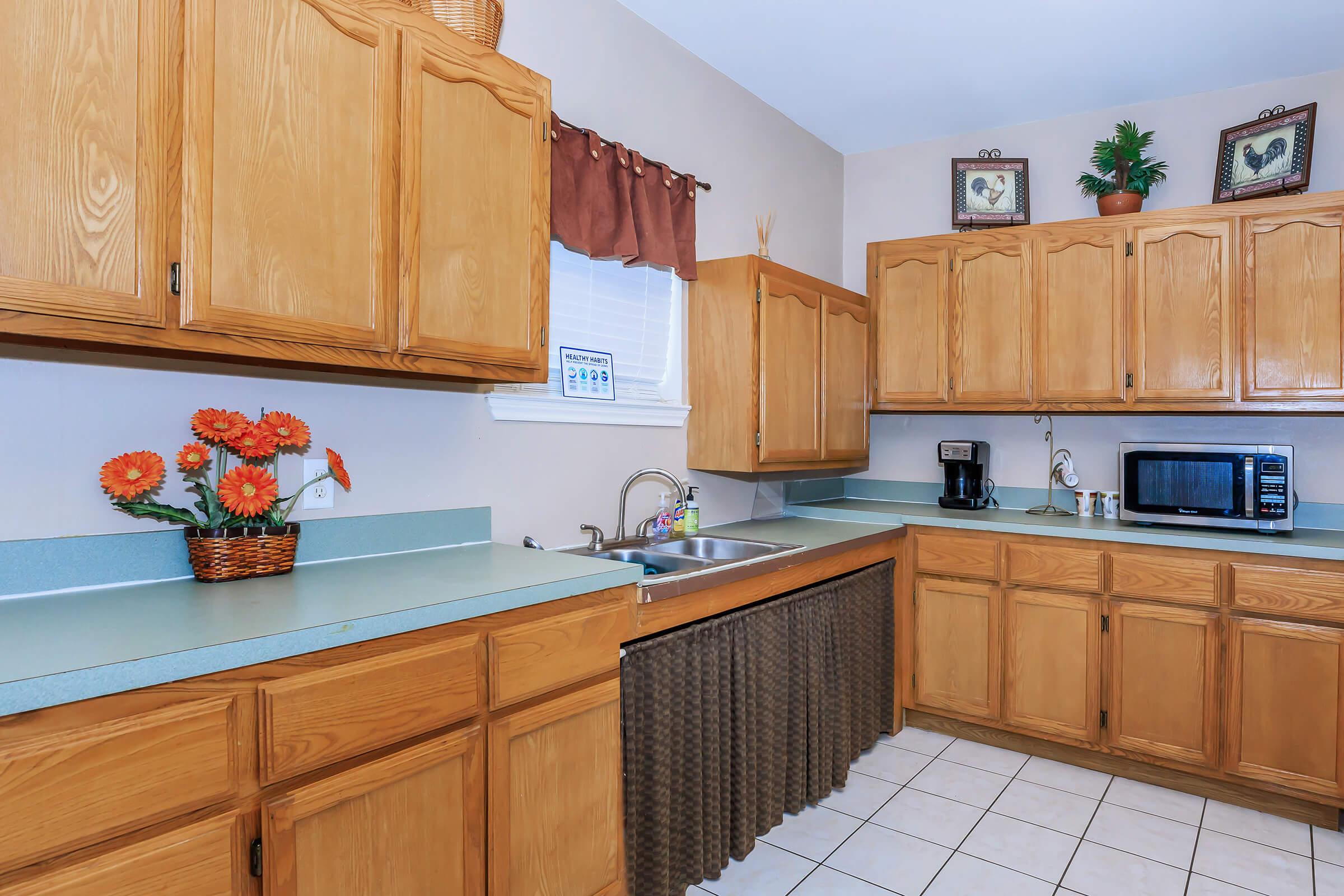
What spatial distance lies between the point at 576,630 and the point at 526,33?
1859 millimetres

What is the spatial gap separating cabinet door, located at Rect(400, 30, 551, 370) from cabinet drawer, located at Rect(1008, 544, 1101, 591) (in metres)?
2.20

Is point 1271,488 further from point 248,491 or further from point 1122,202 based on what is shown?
point 248,491

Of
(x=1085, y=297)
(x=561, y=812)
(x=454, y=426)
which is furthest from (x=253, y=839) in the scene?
(x=1085, y=297)

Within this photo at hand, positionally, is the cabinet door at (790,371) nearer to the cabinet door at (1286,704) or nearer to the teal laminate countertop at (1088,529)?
the teal laminate countertop at (1088,529)

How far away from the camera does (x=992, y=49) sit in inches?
118

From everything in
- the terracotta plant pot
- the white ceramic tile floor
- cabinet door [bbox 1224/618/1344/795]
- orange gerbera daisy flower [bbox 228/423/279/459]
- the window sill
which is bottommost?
the white ceramic tile floor

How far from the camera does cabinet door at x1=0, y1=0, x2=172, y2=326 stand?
1.16 metres

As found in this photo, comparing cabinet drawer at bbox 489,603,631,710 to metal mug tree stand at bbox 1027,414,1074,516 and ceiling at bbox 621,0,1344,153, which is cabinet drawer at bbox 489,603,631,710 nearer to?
ceiling at bbox 621,0,1344,153

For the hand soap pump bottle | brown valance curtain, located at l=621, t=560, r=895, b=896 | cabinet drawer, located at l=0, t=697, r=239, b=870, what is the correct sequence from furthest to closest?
the hand soap pump bottle < brown valance curtain, located at l=621, t=560, r=895, b=896 < cabinet drawer, located at l=0, t=697, r=239, b=870

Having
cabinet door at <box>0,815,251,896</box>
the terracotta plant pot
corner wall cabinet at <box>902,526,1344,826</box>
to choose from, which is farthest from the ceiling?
cabinet door at <box>0,815,251,896</box>

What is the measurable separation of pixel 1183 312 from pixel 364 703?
3.24 m

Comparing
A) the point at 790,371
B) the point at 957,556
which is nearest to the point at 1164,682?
the point at 957,556

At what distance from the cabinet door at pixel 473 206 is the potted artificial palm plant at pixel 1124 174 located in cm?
257

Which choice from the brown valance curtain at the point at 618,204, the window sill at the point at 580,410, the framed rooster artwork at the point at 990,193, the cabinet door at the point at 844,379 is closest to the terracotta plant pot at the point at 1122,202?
the framed rooster artwork at the point at 990,193
